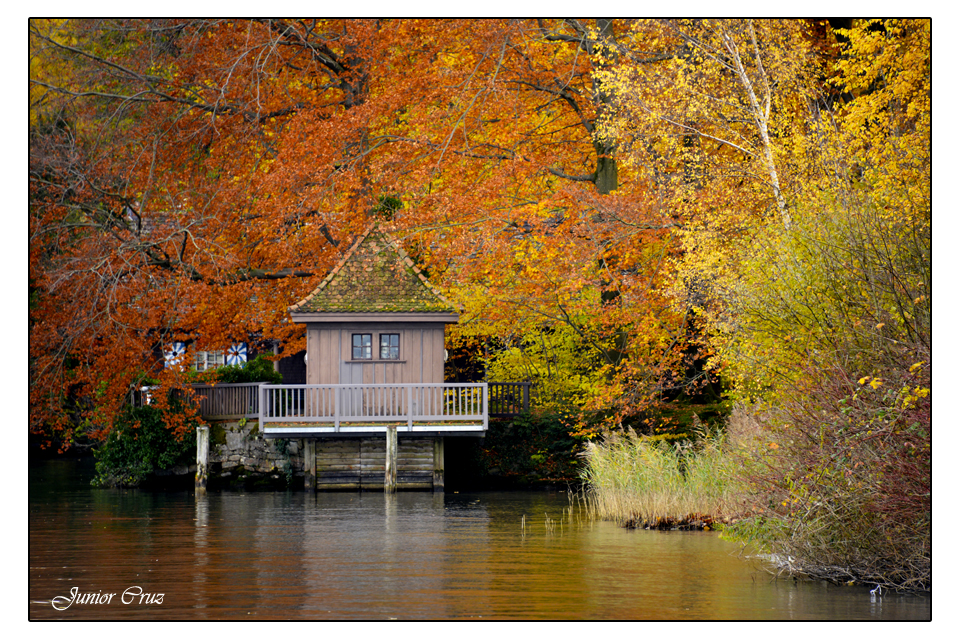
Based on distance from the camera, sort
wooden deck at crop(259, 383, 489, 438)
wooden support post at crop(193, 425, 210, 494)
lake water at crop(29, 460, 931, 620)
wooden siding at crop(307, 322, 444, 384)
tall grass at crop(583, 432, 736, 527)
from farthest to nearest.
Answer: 1. wooden support post at crop(193, 425, 210, 494)
2. wooden siding at crop(307, 322, 444, 384)
3. wooden deck at crop(259, 383, 489, 438)
4. tall grass at crop(583, 432, 736, 527)
5. lake water at crop(29, 460, 931, 620)

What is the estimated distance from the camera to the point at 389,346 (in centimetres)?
2188

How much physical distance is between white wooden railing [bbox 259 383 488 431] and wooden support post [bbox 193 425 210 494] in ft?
6.07

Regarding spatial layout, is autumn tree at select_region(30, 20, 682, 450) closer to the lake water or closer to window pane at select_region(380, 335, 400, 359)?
window pane at select_region(380, 335, 400, 359)

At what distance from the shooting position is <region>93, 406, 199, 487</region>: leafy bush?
75.1 ft

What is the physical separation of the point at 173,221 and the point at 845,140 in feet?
45.1

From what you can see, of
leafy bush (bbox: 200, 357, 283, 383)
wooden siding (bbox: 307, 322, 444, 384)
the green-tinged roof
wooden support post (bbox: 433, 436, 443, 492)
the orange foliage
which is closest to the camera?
the orange foliage

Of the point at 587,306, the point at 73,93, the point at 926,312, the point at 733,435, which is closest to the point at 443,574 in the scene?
the point at 733,435

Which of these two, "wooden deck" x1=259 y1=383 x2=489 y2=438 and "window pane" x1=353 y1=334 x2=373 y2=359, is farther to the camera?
"window pane" x1=353 y1=334 x2=373 y2=359

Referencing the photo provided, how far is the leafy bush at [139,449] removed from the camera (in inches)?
901

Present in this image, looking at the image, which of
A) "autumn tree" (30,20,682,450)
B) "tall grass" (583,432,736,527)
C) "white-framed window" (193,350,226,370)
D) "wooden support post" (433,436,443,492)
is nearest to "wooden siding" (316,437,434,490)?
"wooden support post" (433,436,443,492)

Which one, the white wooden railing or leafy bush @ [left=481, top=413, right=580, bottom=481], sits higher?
the white wooden railing

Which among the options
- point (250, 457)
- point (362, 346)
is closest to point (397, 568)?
point (362, 346)

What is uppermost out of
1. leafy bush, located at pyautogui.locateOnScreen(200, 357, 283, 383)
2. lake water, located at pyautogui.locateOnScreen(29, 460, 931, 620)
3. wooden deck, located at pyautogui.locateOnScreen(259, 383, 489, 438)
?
leafy bush, located at pyautogui.locateOnScreen(200, 357, 283, 383)

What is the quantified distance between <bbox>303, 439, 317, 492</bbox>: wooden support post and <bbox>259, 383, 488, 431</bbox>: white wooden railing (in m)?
0.94
